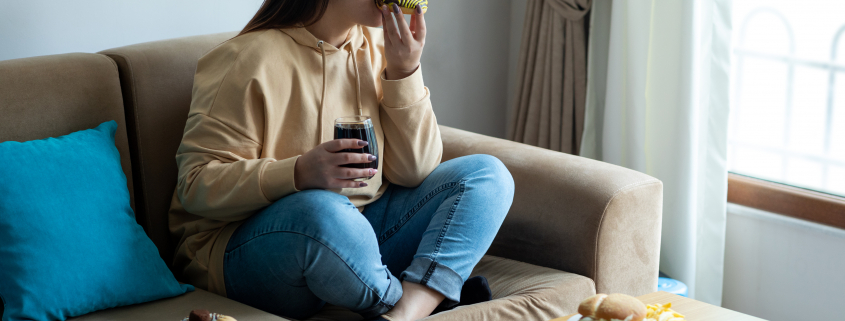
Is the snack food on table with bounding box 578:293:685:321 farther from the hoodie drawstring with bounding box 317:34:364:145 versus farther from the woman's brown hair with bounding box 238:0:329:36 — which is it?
the woman's brown hair with bounding box 238:0:329:36

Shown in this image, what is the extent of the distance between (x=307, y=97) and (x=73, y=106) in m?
0.47

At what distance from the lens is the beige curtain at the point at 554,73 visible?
97.1 inches

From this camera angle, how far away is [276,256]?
1220 millimetres

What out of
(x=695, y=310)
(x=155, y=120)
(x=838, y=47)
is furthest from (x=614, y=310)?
(x=838, y=47)

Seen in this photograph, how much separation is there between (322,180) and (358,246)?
14 centimetres

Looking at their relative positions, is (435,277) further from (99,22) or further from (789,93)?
(789,93)

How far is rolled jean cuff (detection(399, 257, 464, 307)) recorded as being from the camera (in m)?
1.29

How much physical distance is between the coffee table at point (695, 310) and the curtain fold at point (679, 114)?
1076 mm

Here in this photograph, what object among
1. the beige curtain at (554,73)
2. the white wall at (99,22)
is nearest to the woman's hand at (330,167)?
the white wall at (99,22)

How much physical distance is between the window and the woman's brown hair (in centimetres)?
131

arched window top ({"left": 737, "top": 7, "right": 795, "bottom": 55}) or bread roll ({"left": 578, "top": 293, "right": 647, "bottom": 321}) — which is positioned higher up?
arched window top ({"left": 737, "top": 7, "right": 795, "bottom": 55})

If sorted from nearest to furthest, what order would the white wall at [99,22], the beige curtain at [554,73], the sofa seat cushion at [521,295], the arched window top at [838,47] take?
1. the sofa seat cushion at [521,295]
2. the white wall at [99,22]
3. the arched window top at [838,47]
4. the beige curtain at [554,73]

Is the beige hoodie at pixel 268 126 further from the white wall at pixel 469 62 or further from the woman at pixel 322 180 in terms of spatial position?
the white wall at pixel 469 62

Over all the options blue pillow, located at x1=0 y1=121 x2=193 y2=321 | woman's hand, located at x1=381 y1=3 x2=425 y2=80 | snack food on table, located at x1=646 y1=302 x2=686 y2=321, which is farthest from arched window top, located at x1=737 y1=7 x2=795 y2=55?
blue pillow, located at x1=0 y1=121 x2=193 y2=321
